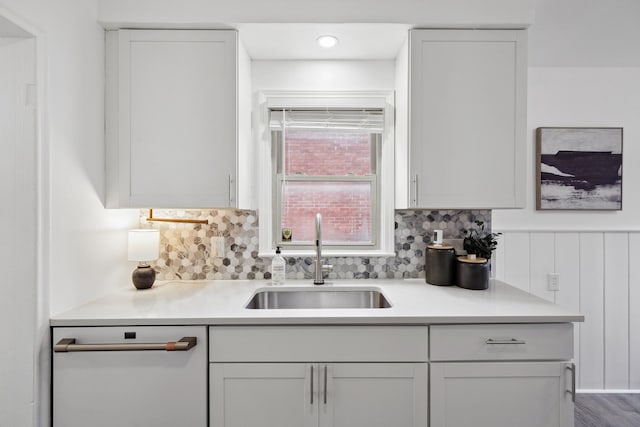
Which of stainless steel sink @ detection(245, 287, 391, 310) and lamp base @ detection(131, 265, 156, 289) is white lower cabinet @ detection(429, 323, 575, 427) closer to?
stainless steel sink @ detection(245, 287, 391, 310)

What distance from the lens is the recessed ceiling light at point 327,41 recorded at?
70.4 inches

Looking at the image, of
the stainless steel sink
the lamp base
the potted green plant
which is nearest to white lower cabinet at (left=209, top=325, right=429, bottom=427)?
the stainless steel sink

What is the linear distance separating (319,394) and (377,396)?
0.23m

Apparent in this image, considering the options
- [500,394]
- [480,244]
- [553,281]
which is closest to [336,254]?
[480,244]

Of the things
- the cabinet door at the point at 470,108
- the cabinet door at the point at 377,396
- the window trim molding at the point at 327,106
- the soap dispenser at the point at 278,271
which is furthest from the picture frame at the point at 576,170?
the soap dispenser at the point at 278,271

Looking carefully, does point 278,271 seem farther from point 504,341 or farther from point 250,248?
point 504,341

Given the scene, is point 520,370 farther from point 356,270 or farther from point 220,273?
point 220,273

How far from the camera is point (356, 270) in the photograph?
2.05 m

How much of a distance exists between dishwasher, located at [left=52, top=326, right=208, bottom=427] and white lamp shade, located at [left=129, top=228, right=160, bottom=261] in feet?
1.63

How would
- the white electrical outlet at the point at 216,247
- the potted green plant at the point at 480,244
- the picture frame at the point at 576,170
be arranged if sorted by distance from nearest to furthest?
the potted green plant at the point at 480,244 < the white electrical outlet at the point at 216,247 < the picture frame at the point at 576,170

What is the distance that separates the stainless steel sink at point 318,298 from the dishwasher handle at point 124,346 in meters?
0.61

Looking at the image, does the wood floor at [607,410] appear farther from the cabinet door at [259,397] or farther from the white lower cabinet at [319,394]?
the cabinet door at [259,397]

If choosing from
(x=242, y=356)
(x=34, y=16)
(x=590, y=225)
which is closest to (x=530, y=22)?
(x=590, y=225)

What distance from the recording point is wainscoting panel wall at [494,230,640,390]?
232cm
